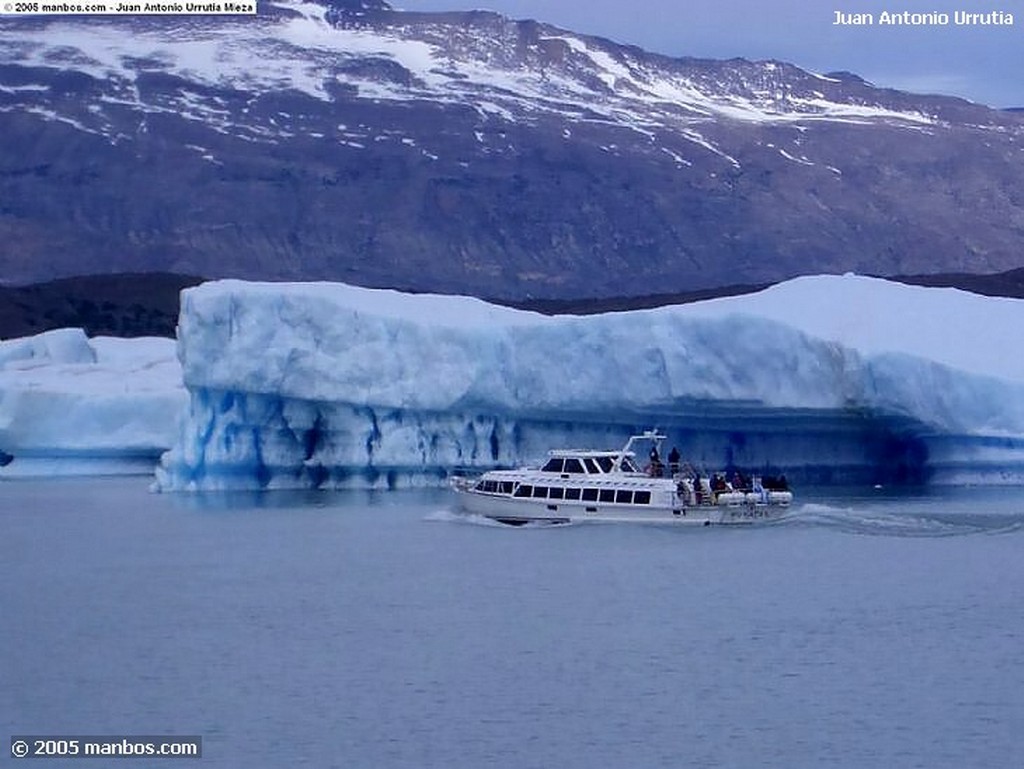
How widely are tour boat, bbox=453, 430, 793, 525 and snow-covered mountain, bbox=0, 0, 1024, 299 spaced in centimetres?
7616

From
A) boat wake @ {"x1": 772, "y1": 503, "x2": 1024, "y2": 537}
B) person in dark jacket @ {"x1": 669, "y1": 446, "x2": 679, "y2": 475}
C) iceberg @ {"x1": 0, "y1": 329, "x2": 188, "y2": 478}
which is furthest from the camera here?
iceberg @ {"x1": 0, "y1": 329, "x2": 188, "y2": 478}

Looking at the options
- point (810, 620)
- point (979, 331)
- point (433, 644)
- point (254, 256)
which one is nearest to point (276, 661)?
point (433, 644)

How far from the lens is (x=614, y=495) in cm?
2862

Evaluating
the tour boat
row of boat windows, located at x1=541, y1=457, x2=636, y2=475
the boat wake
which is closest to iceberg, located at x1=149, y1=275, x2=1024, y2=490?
the boat wake

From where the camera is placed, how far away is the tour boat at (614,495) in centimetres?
2855

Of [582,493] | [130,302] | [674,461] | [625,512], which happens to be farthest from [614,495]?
[130,302]

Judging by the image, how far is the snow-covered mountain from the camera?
10944 cm

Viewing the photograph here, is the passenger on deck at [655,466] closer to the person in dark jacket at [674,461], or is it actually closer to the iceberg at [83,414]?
the person in dark jacket at [674,461]

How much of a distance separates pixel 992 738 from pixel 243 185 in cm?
9873

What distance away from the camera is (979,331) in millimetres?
34719

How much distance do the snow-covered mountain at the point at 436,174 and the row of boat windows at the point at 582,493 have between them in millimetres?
76405

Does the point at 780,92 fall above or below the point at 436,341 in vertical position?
above

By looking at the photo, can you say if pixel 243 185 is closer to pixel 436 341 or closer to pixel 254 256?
pixel 254 256

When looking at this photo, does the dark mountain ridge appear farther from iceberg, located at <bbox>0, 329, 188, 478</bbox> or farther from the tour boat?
the tour boat
